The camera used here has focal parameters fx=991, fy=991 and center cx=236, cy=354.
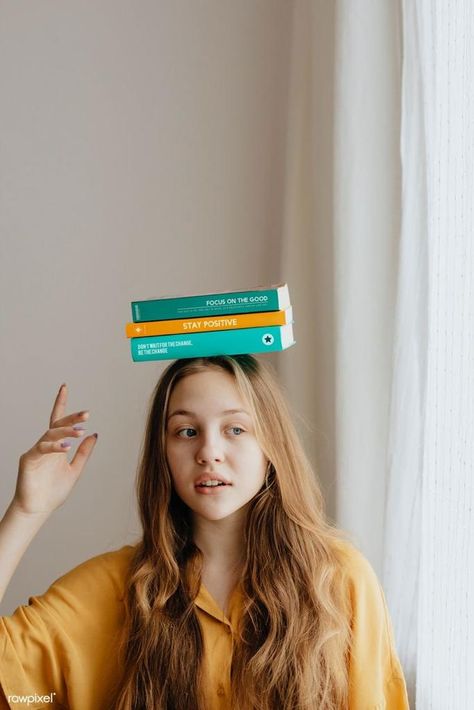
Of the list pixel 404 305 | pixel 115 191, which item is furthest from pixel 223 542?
pixel 115 191

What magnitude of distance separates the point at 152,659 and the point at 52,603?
0.56 feet

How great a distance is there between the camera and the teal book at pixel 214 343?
4.71ft

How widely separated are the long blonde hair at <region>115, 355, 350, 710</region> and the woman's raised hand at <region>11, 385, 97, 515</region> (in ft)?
0.38

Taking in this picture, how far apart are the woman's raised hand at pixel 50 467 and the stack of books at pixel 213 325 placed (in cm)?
15

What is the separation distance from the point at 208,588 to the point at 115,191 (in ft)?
3.93

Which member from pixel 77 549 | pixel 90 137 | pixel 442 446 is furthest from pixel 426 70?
pixel 77 549

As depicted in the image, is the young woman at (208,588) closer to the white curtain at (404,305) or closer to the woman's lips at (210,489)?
the woman's lips at (210,489)

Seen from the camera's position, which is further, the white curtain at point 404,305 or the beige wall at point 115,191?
the beige wall at point 115,191

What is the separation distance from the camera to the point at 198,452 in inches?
56.8

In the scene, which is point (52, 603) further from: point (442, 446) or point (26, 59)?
point (26, 59)

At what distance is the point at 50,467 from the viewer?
4.90 ft

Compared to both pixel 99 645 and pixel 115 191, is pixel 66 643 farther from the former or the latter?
pixel 115 191

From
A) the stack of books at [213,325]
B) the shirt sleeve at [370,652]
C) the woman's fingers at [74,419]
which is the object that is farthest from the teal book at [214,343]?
the shirt sleeve at [370,652]

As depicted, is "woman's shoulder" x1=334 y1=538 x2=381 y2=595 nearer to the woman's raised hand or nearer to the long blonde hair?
the long blonde hair
